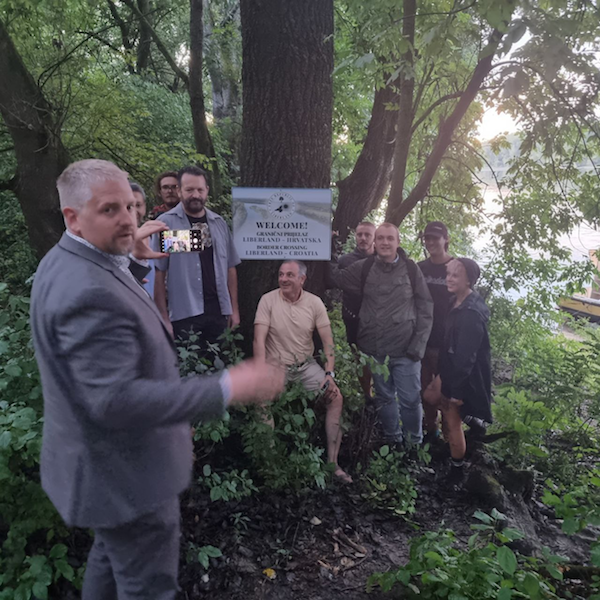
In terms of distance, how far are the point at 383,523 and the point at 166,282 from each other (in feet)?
8.08

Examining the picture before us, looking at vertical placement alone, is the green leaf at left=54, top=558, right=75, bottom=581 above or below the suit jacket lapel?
below

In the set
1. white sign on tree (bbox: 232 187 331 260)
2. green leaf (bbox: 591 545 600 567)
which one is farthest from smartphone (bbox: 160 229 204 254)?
green leaf (bbox: 591 545 600 567)

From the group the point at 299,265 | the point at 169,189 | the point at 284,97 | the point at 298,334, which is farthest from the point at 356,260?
the point at 169,189

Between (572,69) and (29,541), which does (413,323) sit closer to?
(572,69)

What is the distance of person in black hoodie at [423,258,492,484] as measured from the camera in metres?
3.70

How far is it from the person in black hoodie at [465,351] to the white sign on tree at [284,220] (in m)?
1.23

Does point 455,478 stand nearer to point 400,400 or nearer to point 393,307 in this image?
point 400,400

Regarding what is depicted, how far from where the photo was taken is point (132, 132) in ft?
24.3

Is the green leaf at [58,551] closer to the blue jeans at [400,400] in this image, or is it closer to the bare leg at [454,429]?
the blue jeans at [400,400]

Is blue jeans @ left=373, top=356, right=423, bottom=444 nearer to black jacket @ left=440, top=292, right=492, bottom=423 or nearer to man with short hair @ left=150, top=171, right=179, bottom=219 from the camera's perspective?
black jacket @ left=440, top=292, right=492, bottom=423

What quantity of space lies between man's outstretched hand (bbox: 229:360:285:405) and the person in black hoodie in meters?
2.43

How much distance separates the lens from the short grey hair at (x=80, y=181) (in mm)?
1650

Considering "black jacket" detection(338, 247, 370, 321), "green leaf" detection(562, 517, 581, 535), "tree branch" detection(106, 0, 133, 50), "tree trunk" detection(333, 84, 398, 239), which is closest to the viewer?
"green leaf" detection(562, 517, 581, 535)

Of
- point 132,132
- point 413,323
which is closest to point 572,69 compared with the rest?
point 413,323
